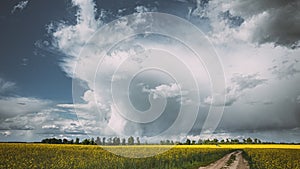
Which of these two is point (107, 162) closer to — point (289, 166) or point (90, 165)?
point (90, 165)

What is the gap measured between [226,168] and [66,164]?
12.9 meters

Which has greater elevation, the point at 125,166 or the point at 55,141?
the point at 55,141

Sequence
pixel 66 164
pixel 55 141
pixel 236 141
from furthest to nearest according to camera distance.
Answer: pixel 236 141 → pixel 55 141 → pixel 66 164

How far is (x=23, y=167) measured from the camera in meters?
18.6

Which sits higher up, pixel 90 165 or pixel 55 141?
pixel 55 141

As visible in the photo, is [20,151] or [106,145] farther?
[106,145]

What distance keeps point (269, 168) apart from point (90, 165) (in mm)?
14067

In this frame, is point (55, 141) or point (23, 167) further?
point (55, 141)

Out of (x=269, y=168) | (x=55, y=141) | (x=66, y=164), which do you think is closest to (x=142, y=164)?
(x=66, y=164)

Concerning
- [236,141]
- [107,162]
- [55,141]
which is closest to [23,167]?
[107,162]

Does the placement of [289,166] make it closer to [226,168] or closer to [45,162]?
[226,168]

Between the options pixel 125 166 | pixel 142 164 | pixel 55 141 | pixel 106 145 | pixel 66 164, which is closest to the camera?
pixel 66 164

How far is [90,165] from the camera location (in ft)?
68.0

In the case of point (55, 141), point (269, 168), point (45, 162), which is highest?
point (55, 141)
